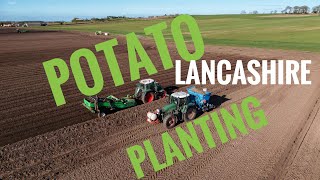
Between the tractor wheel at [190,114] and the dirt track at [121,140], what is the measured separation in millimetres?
1457

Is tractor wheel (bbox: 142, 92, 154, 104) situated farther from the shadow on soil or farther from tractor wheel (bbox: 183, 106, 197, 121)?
the shadow on soil

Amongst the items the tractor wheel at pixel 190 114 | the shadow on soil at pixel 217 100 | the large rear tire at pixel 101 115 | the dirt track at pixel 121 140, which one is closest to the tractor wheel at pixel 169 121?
the dirt track at pixel 121 140

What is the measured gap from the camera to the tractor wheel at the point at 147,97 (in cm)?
1762

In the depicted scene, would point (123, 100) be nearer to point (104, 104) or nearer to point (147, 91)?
point (104, 104)

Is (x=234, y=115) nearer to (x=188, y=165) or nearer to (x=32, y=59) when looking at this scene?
(x=188, y=165)

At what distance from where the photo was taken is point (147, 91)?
57.7 feet

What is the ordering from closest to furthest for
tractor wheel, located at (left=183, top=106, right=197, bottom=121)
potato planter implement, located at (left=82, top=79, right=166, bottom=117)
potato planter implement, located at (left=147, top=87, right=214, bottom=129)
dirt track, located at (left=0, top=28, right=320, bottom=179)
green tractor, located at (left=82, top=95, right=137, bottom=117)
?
dirt track, located at (left=0, top=28, right=320, bottom=179) → potato planter implement, located at (left=147, top=87, right=214, bottom=129) → tractor wheel, located at (left=183, top=106, right=197, bottom=121) → green tractor, located at (left=82, top=95, right=137, bottom=117) → potato planter implement, located at (left=82, top=79, right=166, bottom=117)

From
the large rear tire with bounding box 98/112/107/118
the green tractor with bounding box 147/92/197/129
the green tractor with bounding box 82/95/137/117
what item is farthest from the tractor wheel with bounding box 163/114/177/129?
the large rear tire with bounding box 98/112/107/118

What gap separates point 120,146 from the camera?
1267 cm

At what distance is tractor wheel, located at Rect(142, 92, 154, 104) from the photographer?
17.6m

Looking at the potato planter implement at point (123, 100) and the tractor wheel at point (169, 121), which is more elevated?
the potato planter implement at point (123, 100)

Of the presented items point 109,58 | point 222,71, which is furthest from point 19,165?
point 109,58

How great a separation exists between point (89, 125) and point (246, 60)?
23956 millimetres

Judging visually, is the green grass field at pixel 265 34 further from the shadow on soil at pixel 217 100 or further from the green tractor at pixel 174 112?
the green tractor at pixel 174 112
